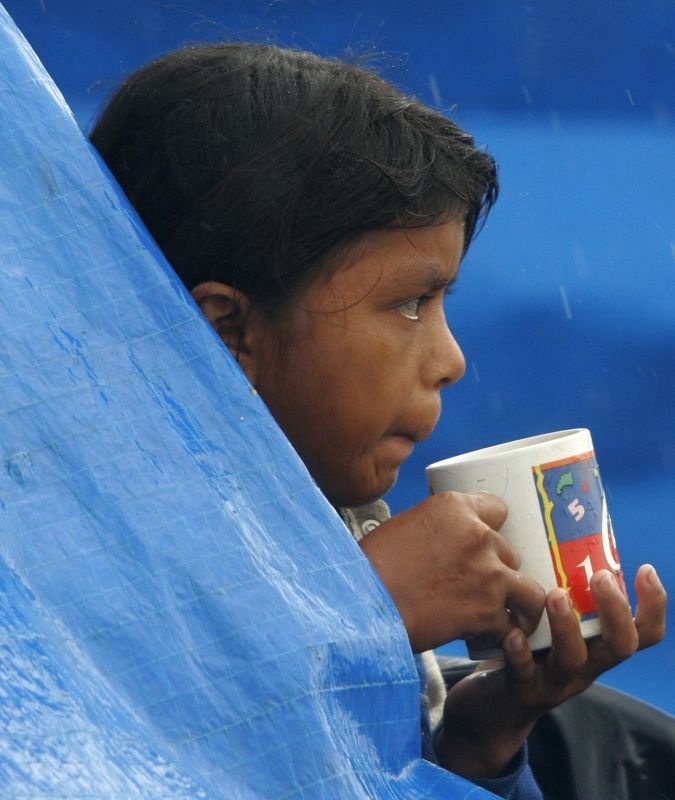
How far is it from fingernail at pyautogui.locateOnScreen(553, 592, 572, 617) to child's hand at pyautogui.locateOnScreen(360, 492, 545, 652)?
13 mm

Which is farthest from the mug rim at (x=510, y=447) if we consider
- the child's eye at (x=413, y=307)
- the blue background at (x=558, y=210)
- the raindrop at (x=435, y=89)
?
the raindrop at (x=435, y=89)

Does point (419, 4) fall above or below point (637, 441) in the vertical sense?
above

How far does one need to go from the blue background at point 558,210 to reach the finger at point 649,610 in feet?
2.81

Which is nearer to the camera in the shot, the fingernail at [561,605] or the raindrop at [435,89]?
the fingernail at [561,605]

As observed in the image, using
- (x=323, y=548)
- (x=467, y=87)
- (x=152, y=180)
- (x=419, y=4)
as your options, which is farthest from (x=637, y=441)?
(x=323, y=548)

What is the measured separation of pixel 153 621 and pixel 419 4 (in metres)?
1.54

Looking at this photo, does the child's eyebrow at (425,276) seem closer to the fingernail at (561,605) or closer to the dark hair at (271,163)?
the dark hair at (271,163)

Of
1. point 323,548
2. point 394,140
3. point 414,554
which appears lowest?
point 414,554

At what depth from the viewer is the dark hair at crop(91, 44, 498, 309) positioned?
104 centimetres

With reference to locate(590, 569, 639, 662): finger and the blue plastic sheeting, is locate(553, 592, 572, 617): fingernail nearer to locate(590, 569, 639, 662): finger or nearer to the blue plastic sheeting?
locate(590, 569, 639, 662): finger

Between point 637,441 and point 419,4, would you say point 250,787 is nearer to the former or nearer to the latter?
point 637,441

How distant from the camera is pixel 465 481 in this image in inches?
40.3

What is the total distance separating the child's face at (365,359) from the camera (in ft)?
3.43

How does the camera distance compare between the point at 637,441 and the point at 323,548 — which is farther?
the point at 637,441
